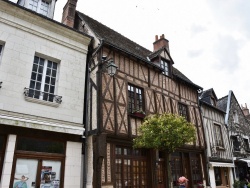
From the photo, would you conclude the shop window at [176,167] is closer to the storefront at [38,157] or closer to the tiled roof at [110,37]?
the tiled roof at [110,37]

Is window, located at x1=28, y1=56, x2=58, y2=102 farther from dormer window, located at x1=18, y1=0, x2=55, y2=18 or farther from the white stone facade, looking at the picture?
dormer window, located at x1=18, y1=0, x2=55, y2=18

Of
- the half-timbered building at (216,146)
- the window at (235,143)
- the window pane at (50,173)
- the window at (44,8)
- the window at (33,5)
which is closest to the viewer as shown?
the window pane at (50,173)

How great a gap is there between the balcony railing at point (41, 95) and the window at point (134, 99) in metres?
2.80

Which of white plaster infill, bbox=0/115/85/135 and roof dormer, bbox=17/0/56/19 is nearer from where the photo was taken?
white plaster infill, bbox=0/115/85/135

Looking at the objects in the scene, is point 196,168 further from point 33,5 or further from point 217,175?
point 33,5

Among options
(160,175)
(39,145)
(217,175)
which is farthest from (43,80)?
(217,175)

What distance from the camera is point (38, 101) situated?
629 cm

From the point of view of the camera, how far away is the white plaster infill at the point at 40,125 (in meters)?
5.54

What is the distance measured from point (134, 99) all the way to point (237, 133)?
10551 millimetres

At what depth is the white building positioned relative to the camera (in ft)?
18.8

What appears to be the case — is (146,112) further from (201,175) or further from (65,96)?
(201,175)

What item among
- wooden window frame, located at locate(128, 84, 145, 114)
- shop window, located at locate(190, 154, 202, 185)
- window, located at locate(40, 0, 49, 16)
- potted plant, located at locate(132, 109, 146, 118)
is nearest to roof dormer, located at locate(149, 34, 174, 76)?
wooden window frame, located at locate(128, 84, 145, 114)

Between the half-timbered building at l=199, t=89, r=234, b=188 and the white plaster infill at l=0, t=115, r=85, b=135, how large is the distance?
7.75m

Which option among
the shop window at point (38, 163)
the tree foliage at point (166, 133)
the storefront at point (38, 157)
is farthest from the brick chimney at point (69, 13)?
the tree foliage at point (166, 133)
